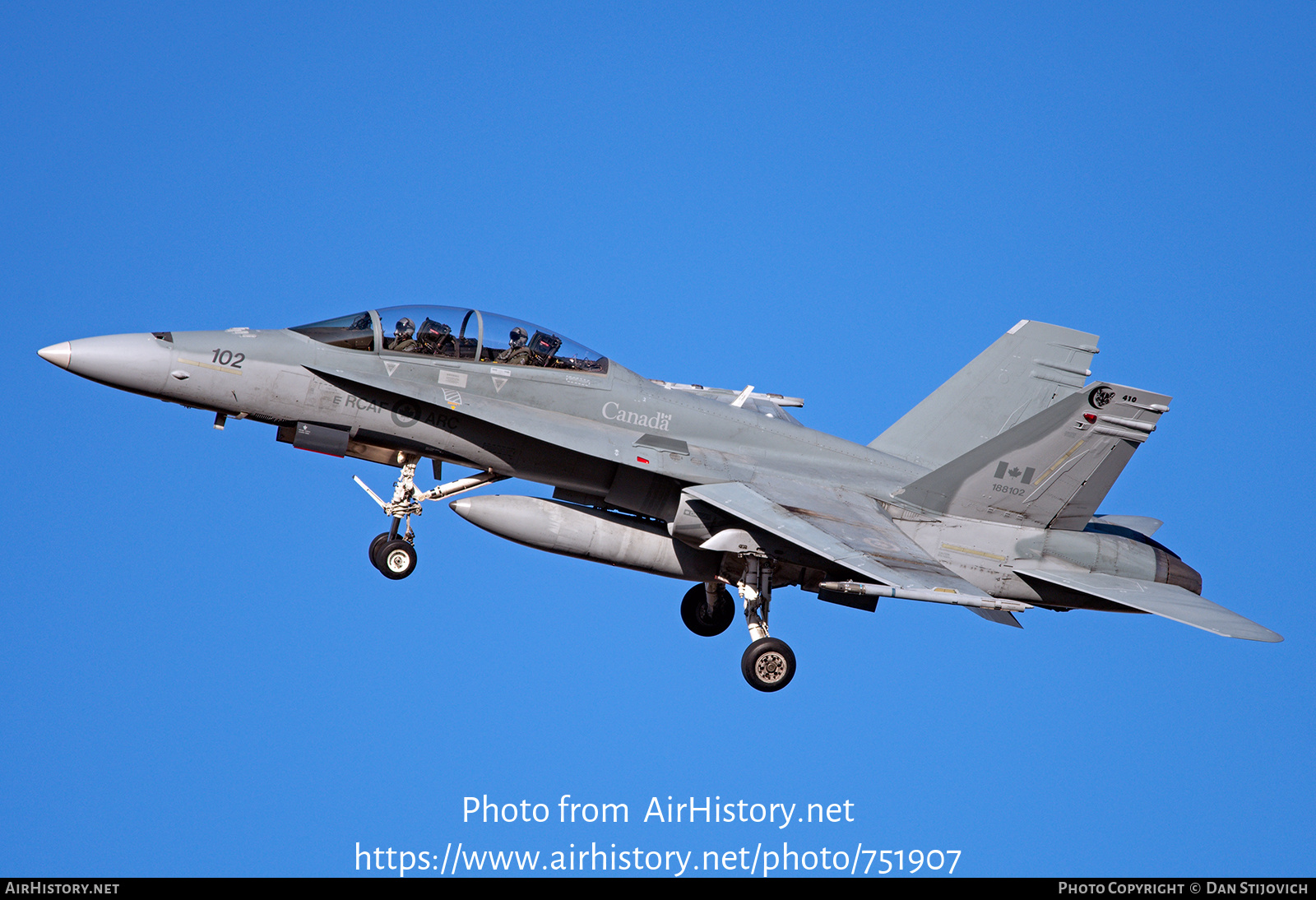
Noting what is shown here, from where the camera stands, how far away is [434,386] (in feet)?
44.5

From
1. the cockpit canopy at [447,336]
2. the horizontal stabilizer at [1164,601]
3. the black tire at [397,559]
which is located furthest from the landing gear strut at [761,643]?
the black tire at [397,559]

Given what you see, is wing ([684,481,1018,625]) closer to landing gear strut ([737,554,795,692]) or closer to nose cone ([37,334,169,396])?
landing gear strut ([737,554,795,692])

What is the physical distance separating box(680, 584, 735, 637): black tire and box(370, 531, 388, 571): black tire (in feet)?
14.7

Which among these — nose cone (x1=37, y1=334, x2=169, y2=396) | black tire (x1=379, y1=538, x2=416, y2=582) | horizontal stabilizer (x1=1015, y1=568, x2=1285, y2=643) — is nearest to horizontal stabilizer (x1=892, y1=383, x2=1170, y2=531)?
horizontal stabilizer (x1=1015, y1=568, x2=1285, y2=643)

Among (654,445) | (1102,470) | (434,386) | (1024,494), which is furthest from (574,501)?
(1102,470)

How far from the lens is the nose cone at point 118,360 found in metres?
12.5

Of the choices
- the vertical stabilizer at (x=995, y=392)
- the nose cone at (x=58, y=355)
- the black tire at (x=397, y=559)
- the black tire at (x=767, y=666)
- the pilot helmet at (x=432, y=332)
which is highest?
the vertical stabilizer at (x=995, y=392)

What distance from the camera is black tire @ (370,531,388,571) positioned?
45.4 ft

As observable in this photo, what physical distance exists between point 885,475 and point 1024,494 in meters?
1.66

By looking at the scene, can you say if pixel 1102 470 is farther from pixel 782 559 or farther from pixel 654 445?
pixel 654 445

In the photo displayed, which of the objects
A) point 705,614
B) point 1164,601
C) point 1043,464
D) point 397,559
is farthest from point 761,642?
point 1164,601

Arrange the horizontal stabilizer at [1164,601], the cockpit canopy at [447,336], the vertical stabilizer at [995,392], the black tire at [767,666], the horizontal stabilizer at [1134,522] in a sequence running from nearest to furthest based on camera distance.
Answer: the horizontal stabilizer at [1164,601] → the cockpit canopy at [447,336] → the black tire at [767,666] → the horizontal stabilizer at [1134,522] → the vertical stabilizer at [995,392]

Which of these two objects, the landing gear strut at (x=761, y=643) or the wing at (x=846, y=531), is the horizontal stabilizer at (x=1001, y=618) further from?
the landing gear strut at (x=761, y=643)

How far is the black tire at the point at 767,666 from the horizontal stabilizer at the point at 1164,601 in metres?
2.91
